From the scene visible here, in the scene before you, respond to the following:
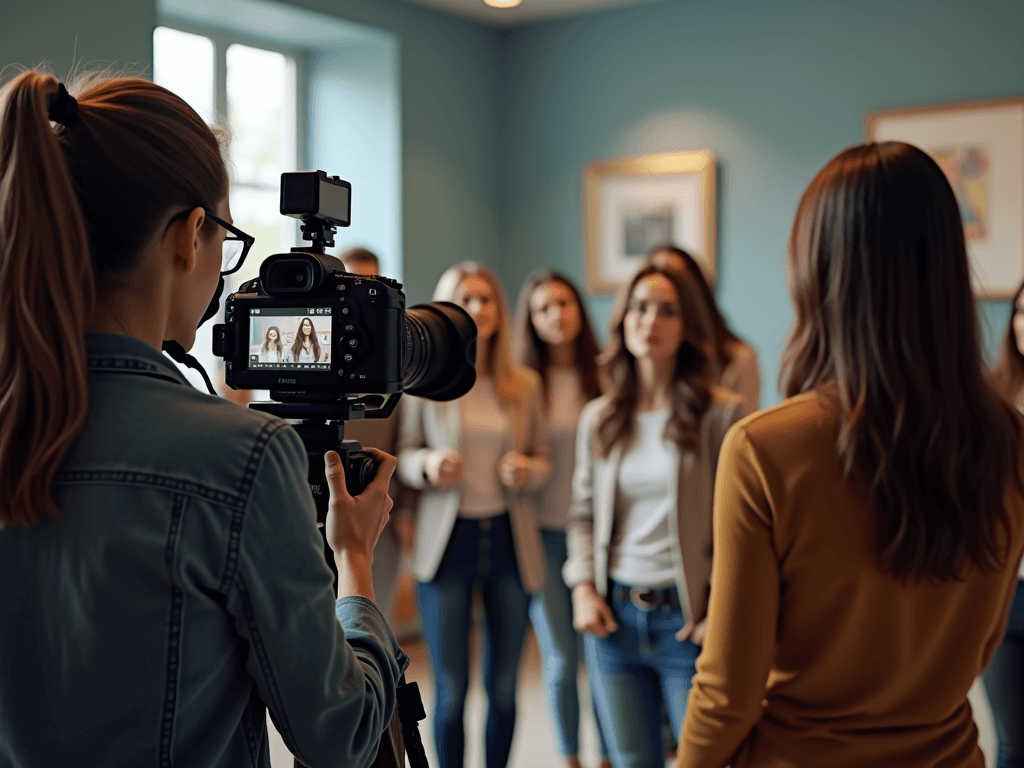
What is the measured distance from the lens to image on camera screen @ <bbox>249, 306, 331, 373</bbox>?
1006mm

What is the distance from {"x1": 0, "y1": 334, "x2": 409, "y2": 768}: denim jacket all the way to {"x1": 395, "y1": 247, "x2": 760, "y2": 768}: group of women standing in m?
1.43

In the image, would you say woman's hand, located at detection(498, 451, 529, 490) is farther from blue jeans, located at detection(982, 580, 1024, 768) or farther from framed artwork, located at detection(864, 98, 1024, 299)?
framed artwork, located at detection(864, 98, 1024, 299)

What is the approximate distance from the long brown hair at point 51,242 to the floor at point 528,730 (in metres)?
2.36

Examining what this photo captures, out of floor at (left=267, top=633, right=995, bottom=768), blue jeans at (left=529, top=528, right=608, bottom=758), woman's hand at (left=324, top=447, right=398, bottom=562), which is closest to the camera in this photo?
woman's hand at (left=324, top=447, right=398, bottom=562)

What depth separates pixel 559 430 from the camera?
10.4 ft

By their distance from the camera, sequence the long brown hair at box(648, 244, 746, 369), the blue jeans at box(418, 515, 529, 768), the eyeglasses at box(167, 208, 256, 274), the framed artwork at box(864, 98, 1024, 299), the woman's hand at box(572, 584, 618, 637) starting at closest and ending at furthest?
the eyeglasses at box(167, 208, 256, 274), the woman's hand at box(572, 584, 618, 637), the blue jeans at box(418, 515, 529, 768), the long brown hair at box(648, 244, 746, 369), the framed artwork at box(864, 98, 1024, 299)

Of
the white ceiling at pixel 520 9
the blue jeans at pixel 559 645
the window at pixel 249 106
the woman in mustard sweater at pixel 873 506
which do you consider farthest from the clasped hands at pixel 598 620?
the white ceiling at pixel 520 9

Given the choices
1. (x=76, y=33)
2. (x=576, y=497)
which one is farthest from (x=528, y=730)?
(x=76, y=33)

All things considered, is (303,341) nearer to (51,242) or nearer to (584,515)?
(51,242)

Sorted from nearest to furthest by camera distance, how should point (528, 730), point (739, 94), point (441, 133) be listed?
point (528, 730), point (739, 94), point (441, 133)

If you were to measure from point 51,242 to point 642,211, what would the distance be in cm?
435

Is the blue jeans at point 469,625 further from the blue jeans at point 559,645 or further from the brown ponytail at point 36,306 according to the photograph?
the brown ponytail at point 36,306

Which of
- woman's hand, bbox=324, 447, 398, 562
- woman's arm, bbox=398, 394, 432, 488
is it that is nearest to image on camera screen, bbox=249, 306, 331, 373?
woman's hand, bbox=324, 447, 398, 562

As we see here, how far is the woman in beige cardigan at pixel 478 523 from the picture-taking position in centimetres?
268
